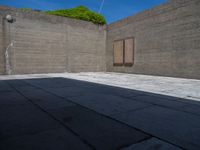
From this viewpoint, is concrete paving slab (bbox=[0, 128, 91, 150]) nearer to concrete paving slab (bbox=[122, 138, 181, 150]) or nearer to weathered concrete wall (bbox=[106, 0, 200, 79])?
concrete paving slab (bbox=[122, 138, 181, 150])

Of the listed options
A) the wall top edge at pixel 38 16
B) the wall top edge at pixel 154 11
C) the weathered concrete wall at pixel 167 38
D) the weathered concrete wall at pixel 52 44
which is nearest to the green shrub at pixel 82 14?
the weathered concrete wall at pixel 52 44

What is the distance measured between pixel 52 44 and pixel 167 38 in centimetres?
684

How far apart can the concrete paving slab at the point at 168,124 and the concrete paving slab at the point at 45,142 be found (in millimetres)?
771

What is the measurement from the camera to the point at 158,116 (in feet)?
7.31

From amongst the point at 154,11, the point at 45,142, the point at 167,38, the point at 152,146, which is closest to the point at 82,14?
the point at 154,11

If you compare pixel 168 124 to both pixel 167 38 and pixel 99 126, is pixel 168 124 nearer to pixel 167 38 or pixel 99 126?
pixel 99 126

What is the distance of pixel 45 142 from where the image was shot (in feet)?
4.92

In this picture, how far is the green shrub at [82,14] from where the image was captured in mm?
13578

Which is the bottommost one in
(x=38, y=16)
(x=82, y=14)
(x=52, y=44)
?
(x=52, y=44)

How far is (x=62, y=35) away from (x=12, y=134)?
931 centimetres

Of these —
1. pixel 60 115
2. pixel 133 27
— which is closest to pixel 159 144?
pixel 60 115

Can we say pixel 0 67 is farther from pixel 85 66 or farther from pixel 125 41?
pixel 125 41

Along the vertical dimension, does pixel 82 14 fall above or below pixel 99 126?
above

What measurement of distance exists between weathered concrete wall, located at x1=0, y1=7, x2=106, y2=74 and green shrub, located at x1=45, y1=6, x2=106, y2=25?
244cm
